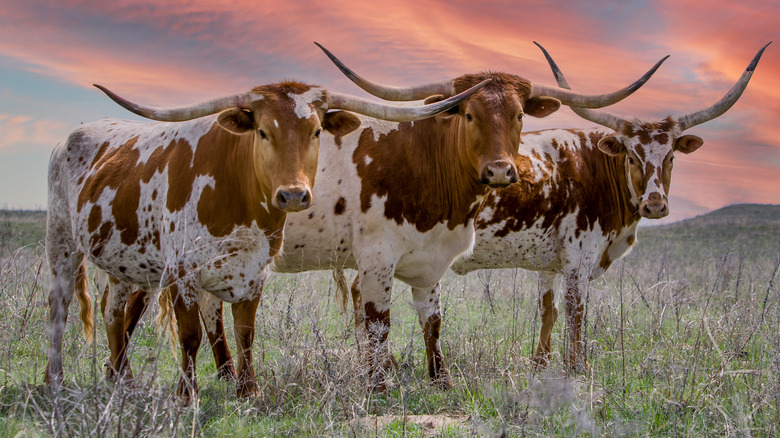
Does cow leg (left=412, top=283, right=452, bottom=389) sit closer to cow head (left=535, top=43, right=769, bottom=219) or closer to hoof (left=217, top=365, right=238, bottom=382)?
hoof (left=217, top=365, right=238, bottom=382)

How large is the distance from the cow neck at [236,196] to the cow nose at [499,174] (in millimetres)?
1558

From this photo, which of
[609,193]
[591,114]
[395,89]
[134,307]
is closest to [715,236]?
[591,114]

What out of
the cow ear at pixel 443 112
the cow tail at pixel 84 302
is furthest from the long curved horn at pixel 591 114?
the cow tail at pixel 84 302

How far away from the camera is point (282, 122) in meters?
4.39

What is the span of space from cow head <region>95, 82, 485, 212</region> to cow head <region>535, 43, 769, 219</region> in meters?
3.42

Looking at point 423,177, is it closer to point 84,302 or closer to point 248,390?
point 248,390

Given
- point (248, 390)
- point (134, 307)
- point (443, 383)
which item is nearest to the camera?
point (248, 390)

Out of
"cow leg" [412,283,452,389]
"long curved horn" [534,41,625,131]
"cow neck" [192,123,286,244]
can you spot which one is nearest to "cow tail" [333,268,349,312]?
"cow leg" [412,283,452,389]

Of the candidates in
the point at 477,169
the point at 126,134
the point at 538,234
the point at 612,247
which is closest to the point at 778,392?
the point at 477,169

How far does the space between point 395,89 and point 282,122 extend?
1.78m

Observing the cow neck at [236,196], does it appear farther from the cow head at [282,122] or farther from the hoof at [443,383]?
the hoof at [443,383]

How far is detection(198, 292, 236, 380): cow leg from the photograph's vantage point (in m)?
5.27

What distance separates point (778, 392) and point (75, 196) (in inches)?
219

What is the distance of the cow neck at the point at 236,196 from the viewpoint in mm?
4656
